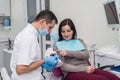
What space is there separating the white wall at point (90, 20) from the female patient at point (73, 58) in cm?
79

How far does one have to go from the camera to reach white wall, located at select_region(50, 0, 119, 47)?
297 cm

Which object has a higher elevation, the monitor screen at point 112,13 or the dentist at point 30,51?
the monitor screen at point 112,13

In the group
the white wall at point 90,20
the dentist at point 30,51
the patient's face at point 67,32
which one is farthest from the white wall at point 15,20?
the dentist at point 30,51

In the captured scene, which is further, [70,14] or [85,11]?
[70,14]

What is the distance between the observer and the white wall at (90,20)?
297 cm

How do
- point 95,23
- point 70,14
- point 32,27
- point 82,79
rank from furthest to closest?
point 70,14, point 95,23, point 82,79, point 32,27

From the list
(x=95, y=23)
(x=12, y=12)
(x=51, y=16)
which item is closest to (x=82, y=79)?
(x=51, y=16)

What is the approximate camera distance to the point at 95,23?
124 inches

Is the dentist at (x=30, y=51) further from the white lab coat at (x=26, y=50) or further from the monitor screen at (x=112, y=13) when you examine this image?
the monitor screen at (x=112, y=13)

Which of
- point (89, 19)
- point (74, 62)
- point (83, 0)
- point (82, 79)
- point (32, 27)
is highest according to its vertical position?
point (83, 0)

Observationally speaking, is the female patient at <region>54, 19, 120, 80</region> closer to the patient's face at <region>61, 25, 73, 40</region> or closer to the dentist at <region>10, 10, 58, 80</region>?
the patient's face at <region>61, 25, 73, 40</region>

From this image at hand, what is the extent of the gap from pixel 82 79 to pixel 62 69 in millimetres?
238

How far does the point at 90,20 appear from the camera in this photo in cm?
325

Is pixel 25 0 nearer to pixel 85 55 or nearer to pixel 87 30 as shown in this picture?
pixel 87 30
